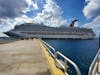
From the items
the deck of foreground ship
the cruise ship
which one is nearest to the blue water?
the deck of foreground ship

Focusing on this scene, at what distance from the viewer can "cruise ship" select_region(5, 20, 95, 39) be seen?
368 feet

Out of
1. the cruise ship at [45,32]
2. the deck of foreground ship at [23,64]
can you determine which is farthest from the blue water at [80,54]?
the cruise ship at [45,32]

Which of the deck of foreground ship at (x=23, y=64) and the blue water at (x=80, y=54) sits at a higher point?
the deck of foreground ship at (x=23, y=64)

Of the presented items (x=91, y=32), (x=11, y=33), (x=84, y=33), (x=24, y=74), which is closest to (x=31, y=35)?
(x=11, y=33)

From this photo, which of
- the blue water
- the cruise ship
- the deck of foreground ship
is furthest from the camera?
the cruise ship

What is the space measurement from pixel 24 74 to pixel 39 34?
357 feet

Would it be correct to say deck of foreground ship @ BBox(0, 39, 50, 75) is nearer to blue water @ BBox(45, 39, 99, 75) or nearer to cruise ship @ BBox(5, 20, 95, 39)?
blue water @ BBox(45, 39, 99, 75)

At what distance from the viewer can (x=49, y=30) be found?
391 ft

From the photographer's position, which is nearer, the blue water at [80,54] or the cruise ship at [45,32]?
the blue water at [80,54]

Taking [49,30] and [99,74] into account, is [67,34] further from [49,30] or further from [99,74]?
[99,74]

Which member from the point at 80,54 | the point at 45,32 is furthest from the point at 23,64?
the point at 45,32

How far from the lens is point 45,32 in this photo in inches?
4579

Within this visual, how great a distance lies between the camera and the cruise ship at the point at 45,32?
112250 millimetres

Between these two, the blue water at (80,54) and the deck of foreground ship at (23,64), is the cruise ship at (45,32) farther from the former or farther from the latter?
the deck of foreground ship at (23,64)
